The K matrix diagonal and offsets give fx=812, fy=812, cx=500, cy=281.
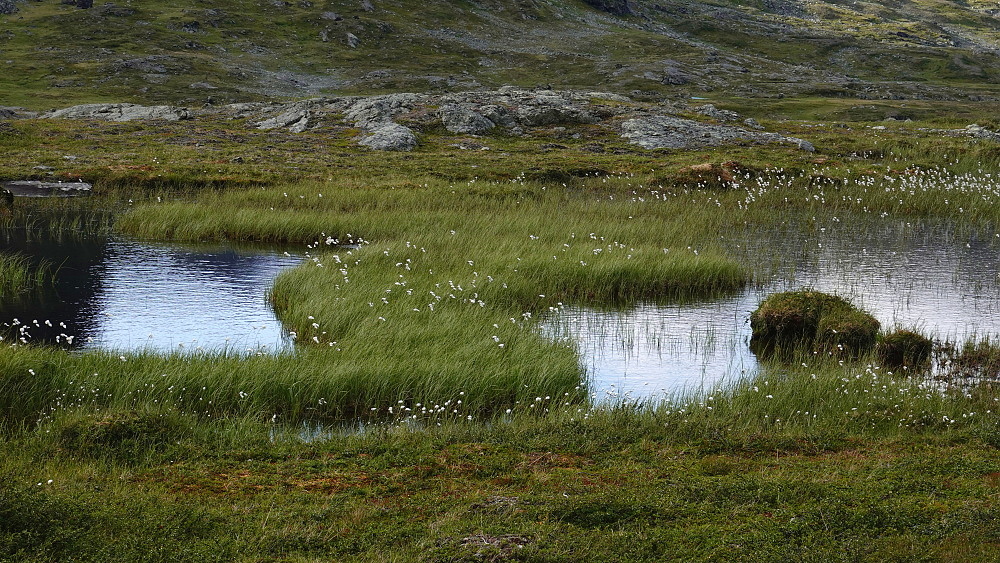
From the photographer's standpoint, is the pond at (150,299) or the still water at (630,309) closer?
the still water at (630,309)

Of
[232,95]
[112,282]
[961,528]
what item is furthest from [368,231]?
[232,95]

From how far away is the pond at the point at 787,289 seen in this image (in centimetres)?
1842

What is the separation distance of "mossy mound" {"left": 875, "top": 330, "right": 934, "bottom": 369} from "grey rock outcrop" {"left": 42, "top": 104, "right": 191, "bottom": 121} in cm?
7088

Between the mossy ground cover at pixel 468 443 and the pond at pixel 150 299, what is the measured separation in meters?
1.44

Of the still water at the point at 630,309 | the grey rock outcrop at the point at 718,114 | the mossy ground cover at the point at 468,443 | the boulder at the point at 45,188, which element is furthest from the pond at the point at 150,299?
the grey rock outcrop at the point at 718,114

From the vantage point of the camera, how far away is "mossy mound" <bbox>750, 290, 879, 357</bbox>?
62.7 feet

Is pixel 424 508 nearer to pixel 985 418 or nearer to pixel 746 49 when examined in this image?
pixel 985 418

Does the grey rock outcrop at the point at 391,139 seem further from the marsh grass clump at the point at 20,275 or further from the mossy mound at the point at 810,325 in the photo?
the mossy mound at the point at 810,325

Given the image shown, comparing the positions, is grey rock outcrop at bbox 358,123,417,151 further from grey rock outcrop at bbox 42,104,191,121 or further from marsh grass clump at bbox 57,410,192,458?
marsh grass clump at bbox 57,410,192,458

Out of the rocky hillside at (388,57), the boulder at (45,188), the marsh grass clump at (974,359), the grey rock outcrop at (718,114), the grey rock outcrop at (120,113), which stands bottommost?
the marsh grass clump at (974,359)

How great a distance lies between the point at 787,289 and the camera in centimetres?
2538

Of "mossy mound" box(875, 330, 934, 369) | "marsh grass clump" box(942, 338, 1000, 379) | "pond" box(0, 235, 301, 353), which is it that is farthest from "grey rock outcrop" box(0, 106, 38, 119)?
"marsh grass clump" box(942, 338, 1000, 379)

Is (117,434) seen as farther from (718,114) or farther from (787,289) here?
(718,114)

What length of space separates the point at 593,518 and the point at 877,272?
862 inches
